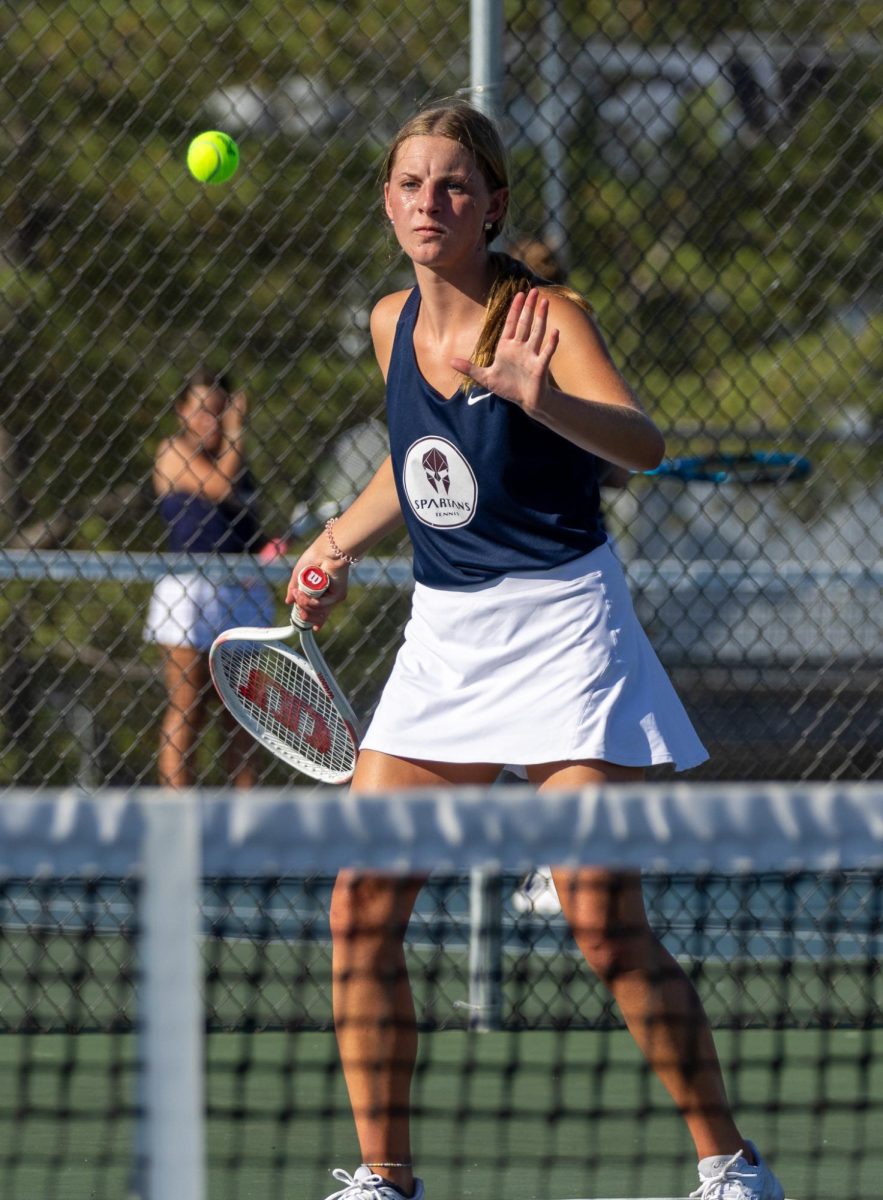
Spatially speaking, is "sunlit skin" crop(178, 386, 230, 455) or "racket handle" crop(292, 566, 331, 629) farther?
"sunlit skin" crop(178, 386, 230, 455)

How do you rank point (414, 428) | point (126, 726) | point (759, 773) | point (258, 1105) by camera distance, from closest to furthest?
1. point (414, 428)
2. point (258, 1105)
3. point (759, 773)
4. point (126, 726)

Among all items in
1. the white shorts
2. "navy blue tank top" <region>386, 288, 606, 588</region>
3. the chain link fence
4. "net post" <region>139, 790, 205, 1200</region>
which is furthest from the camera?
the chain link fence

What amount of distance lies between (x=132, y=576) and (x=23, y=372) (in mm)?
2779

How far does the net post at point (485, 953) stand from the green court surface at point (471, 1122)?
0.08m

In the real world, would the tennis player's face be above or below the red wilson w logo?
above

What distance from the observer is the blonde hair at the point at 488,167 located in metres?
2.61

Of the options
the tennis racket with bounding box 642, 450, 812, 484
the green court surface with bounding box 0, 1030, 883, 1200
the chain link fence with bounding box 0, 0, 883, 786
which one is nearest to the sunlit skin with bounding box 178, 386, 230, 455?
the chain link fence with bounding box 0, 0, 883, 786

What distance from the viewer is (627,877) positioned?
2.53 meters

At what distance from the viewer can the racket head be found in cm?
323

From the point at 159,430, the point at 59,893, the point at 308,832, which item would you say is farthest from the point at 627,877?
the point at 159,430

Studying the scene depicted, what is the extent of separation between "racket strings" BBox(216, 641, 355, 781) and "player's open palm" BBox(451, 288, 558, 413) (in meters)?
0.98

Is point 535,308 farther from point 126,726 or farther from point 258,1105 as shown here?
point 126,726

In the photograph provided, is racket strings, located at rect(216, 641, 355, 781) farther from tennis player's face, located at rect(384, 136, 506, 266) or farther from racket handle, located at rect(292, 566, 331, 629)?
tennis player's face, located at rect(384, 136, 506, 266)

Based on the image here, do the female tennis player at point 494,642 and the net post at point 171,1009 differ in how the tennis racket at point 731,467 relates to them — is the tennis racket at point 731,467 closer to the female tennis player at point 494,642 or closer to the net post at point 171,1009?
the female tennis player at point 494,642
